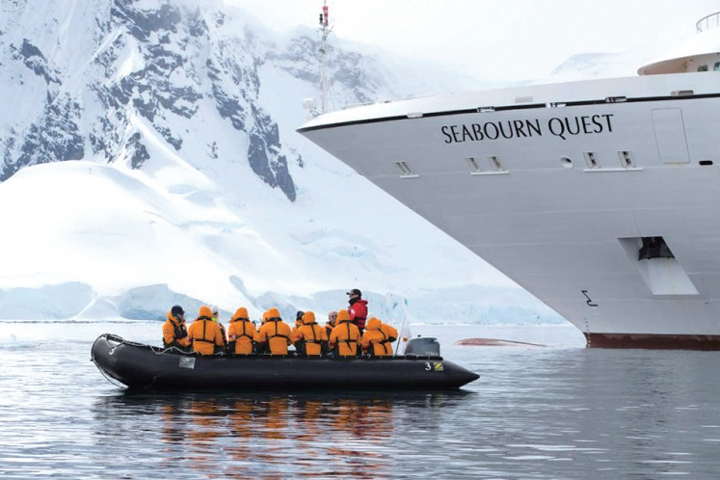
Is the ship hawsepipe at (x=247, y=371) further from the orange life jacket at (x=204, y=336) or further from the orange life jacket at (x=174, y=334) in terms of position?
the orange life jacket at (x=204, y=336)

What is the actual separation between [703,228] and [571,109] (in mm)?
5381

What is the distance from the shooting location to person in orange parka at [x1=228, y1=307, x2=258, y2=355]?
29.5 m

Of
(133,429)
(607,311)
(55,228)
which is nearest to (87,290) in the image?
(55,228)

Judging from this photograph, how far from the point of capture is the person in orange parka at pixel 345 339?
2981 cm

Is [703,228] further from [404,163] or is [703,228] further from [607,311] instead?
[404,163]

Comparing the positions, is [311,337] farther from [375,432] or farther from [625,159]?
[625,159]

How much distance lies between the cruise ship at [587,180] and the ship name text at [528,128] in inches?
1.5

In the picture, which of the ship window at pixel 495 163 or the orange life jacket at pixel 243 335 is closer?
the orange life jacket at pixel 243 335

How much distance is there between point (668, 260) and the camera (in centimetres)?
4141

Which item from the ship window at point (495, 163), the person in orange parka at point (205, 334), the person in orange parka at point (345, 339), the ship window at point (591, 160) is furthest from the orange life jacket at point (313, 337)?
the ship window at point (591, 160)

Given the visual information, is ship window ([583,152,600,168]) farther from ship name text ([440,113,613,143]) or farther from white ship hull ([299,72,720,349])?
ship name text ([440,113,613,143])

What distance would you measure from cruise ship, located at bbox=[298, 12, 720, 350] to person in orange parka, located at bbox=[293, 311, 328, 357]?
35.4 feet

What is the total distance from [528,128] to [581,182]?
2344 mm

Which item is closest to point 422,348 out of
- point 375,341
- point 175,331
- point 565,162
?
point 375,341
